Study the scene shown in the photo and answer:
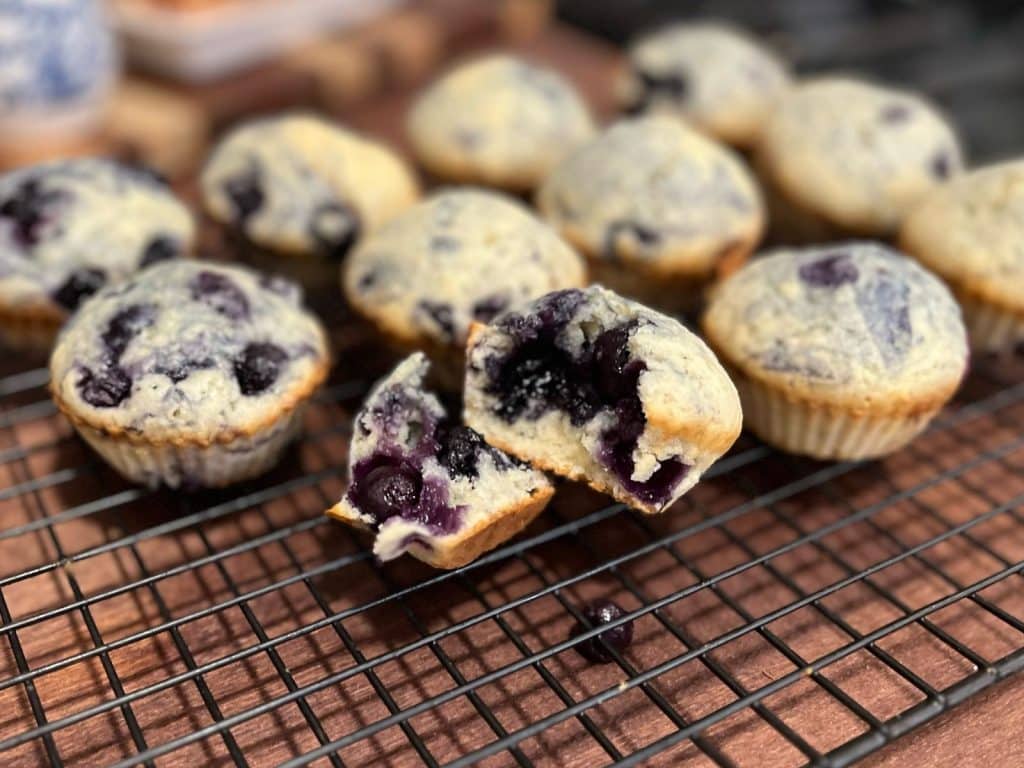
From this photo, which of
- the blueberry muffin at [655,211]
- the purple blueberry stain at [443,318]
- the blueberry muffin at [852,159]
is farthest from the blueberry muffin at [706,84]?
the purple blueberry stain at [443,318]

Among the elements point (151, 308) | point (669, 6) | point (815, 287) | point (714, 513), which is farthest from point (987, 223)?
point (669, 6)

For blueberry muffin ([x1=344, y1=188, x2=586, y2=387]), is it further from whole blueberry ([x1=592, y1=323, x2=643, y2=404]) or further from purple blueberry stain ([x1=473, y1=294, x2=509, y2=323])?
whole blueberry ([x1=592, y1=323, x2=643, y2=404])

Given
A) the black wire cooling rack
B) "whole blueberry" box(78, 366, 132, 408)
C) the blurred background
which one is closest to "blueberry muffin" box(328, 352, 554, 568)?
the black wire cooling rack

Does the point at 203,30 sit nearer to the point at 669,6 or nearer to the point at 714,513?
the point at 669,6

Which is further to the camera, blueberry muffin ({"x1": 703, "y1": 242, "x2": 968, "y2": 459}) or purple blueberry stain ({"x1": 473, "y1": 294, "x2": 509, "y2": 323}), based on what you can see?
purple blueberry stain ({"x1": 473, "y1": 294, "x2": 509, "y2": 323})

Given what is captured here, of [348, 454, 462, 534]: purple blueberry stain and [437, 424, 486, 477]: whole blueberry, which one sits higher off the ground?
[437, 424, 486, 477]: whole blueberry

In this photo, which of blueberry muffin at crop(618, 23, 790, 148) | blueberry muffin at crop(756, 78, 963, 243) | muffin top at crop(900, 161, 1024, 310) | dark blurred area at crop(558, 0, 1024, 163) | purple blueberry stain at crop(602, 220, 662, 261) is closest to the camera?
muffin top at crop(900, 161, 1024, 310)

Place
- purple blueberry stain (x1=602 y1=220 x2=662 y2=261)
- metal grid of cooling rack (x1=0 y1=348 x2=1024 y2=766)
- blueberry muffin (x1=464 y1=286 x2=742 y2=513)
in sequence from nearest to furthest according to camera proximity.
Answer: metal grid of cooling rack (x1=0 y1=348 x2=1024 y2=766), blueberry muffin (x1=464 y1=286 x2=742 y2=513), purple blueberry stain (x1=602 y1=220 x2=662 y2=261)

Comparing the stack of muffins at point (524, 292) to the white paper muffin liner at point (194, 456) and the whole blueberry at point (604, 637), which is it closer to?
the white paper muffin liner at point (194, 456)
